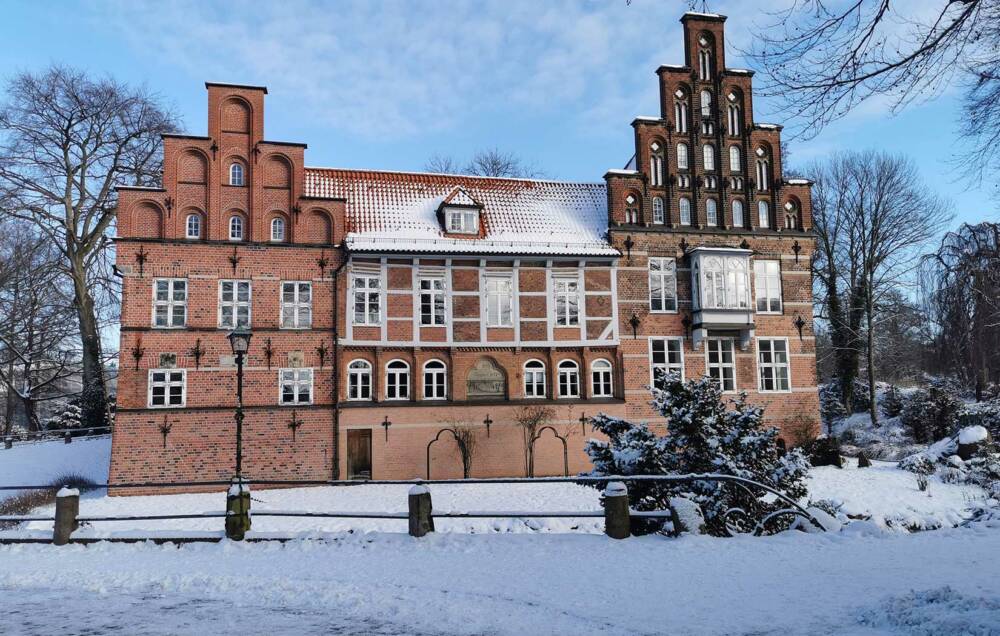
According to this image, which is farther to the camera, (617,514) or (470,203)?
(470,203)

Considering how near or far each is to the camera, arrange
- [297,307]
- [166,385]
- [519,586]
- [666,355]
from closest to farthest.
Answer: [519,586], [166,385], [297,307], [666,355]

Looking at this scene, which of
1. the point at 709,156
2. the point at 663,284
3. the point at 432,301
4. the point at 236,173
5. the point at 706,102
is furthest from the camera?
the point at 706,102

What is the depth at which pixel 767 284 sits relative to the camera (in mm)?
25516

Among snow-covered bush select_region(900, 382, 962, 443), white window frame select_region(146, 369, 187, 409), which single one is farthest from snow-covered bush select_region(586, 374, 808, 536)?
snow-covered bush select_region(900, 382, 962, 443)

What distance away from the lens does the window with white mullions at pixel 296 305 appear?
22.4 metres

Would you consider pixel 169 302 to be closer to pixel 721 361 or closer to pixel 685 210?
pixel 685 210

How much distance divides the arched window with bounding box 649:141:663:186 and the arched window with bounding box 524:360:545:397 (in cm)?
757

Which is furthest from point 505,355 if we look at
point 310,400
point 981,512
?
point 981,512

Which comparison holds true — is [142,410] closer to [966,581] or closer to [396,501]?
[396,501]

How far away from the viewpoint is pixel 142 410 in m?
21.0

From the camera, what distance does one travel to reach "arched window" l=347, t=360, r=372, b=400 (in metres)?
22.6

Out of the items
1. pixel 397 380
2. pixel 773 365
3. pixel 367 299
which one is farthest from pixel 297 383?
pixel 773 365

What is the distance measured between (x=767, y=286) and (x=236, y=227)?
1795cm

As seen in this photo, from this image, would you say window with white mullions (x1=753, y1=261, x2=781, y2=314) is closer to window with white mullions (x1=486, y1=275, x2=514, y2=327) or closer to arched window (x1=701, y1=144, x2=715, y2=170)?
arched window (x1=701, y1=144, x2=715, y2=170)
